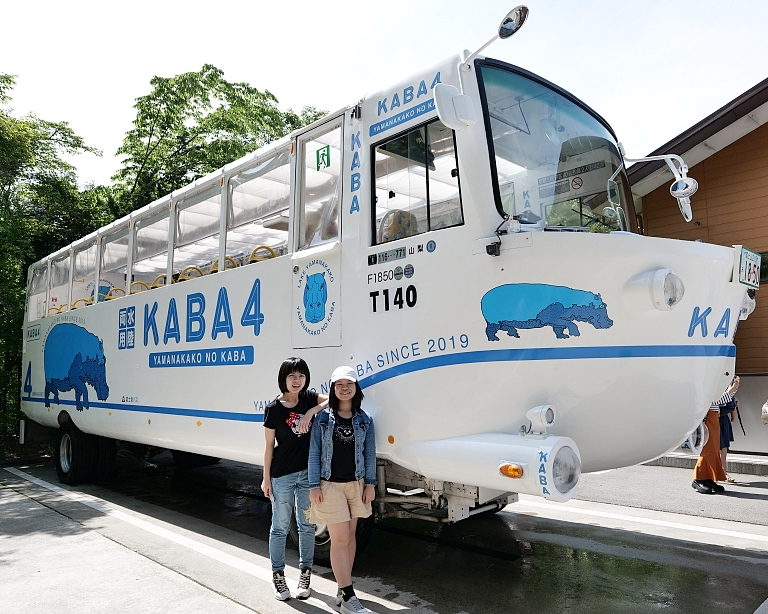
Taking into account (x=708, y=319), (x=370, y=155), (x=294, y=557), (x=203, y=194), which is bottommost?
(x=294, y=557)

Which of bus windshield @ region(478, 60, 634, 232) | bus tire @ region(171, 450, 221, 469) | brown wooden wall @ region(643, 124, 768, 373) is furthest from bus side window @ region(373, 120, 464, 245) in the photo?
brown wooden wall @ region(643, 124, 768, 373)

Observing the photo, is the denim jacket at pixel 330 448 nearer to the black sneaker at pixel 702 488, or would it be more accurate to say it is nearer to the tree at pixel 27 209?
the black sneaker at pixel 702 488

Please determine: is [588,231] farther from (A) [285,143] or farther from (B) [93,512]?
(B) [93,512]

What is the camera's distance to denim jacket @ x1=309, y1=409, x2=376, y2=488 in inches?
165

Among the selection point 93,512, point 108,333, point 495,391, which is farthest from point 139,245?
point 495,391

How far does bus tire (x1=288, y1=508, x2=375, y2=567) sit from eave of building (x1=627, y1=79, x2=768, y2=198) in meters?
7.78

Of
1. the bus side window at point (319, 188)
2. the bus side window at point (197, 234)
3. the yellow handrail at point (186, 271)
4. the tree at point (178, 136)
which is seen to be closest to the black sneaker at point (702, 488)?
the bus side window at point (319, 188)

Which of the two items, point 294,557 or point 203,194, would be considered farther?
point 203,194

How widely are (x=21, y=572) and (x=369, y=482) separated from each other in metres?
3.19

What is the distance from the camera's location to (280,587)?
175 inches

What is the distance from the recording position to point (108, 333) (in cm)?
855

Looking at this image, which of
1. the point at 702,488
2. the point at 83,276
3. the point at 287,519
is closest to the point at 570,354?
the point at 287,519

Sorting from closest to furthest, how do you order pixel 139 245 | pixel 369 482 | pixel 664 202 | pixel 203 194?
pixel 369 482
pixel 203 194
pixel 139 245
pixel 664 202

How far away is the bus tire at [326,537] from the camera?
5012 mm
